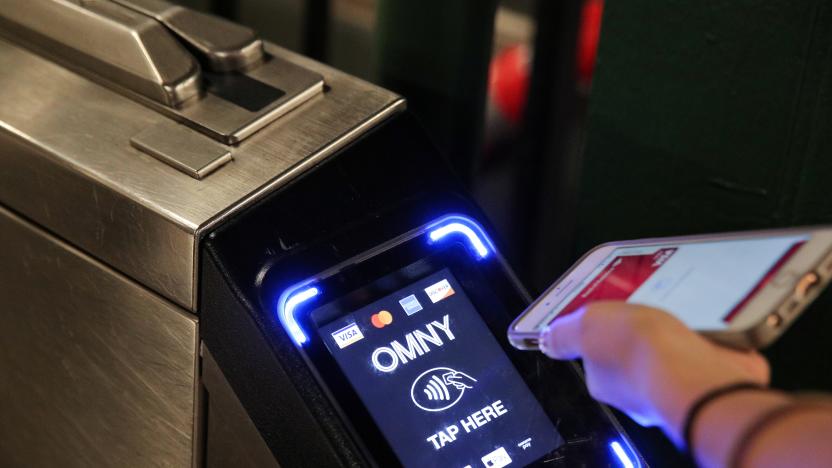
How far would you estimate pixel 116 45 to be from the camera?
2.58 ft

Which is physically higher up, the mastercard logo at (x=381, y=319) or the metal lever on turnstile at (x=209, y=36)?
the metal lever on turnstile at (x=209, y=36)

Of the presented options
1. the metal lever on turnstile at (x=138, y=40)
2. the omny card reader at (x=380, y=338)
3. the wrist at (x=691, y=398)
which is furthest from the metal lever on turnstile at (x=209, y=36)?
the wrist at (x=691, y=398)

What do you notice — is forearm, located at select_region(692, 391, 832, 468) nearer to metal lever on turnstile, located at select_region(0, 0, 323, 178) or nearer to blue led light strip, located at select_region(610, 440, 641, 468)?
blue led light strip, located at select_region(610, 440, 641, 468)

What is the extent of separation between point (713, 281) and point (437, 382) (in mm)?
213

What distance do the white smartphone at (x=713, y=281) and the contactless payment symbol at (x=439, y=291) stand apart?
0.10m

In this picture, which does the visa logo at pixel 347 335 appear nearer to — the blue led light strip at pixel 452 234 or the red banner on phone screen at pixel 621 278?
the blue led light strip at pixel 452 234

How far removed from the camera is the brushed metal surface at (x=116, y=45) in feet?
2.56

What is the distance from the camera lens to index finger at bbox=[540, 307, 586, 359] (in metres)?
0.54

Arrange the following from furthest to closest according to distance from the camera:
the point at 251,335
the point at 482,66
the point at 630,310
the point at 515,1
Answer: the point at 515,1, the point at 482,66, the point at 251,335, the point at 630,310

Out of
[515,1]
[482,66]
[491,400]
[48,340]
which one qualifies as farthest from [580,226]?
[515,1]

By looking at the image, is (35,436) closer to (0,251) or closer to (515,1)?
(0,251)

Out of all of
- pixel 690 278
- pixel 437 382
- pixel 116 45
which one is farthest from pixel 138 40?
pixel 690 278

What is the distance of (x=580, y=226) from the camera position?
1.08 m

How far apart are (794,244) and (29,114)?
0.55 metres
